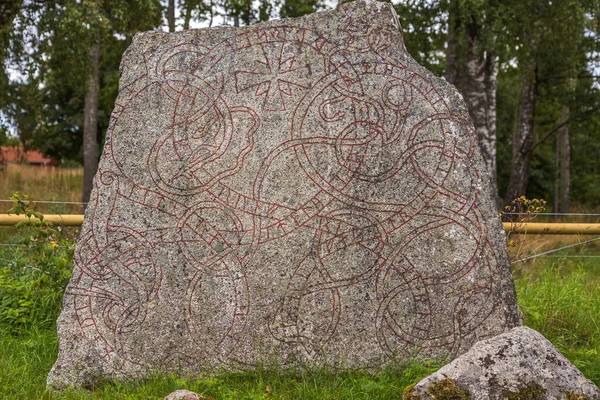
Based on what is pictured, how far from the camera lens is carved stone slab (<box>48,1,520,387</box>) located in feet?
11.4

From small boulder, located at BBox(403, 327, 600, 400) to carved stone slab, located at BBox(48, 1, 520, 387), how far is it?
2.29 feet

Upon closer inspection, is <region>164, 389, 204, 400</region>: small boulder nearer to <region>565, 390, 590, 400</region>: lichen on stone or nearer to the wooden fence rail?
<region>565, 390, 590, 400</region>: lichen on stone

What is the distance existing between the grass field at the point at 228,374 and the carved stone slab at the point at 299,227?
10 cm

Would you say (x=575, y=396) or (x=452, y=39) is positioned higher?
(x=452, y=39)

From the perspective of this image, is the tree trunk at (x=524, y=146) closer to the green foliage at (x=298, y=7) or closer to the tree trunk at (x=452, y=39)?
the tree trunk at (x=452, y=39)

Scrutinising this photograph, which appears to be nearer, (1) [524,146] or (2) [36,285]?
(2) [36,285]

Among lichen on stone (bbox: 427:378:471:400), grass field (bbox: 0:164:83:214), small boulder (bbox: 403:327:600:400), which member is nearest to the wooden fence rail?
small boulder (bbox: 403:327:600:400)

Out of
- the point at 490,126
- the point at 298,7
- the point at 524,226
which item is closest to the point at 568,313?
the point at 524,226

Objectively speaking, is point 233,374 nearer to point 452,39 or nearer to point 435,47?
point 452,39

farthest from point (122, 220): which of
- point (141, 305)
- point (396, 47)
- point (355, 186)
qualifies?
point (396, 47)

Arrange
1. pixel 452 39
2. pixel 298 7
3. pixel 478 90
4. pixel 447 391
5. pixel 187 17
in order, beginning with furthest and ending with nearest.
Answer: pixel 298 7
pixel 187 17
pixel 452 39
pixel 478 90
pixel 447 391

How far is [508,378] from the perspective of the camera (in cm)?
269

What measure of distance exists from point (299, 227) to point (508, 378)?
4.39ft

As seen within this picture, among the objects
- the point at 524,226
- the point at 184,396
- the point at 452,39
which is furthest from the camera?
the point at 452,39
